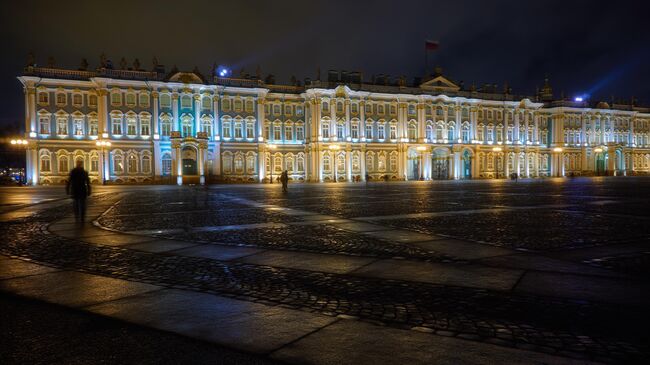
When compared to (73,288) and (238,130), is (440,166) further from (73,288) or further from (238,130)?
(73,288)

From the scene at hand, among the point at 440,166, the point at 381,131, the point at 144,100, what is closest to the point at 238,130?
the point at 144,100

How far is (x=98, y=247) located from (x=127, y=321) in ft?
17.1

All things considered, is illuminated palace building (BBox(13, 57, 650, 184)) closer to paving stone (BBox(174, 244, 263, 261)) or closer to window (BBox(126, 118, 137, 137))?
window (BBox(126, 118, 137, 137))

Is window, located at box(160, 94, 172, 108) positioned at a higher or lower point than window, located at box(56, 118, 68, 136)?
higher

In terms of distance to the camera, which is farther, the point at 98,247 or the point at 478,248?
the point at 98,247

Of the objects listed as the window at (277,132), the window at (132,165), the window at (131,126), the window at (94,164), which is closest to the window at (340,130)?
the window at (277,132)

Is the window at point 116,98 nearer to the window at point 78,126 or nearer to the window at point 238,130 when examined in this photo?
the window at point 78,126

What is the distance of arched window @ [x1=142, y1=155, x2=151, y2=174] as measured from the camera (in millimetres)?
56156

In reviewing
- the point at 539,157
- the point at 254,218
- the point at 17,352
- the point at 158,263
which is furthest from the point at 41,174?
the point at 539,157

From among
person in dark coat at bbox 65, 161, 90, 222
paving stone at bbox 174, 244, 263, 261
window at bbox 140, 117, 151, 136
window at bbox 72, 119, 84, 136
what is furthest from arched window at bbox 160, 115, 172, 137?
paving stone at bbox 174, 244, 263, 261

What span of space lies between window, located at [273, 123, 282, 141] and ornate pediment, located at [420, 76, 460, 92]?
23.6 m

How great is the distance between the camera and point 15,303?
199 inches

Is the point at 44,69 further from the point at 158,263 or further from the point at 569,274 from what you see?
the point at 569,274

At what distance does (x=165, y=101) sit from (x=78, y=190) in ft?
152
